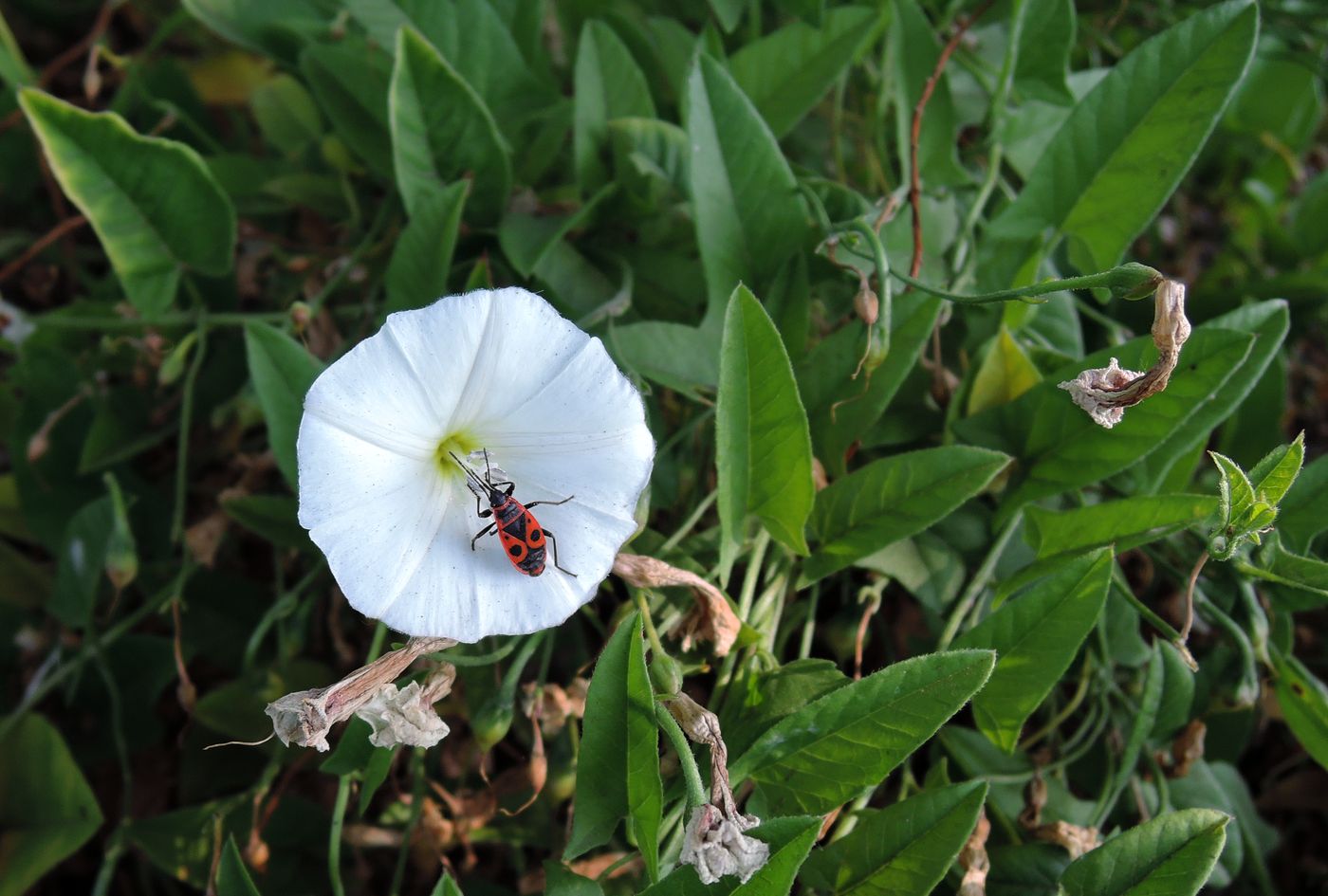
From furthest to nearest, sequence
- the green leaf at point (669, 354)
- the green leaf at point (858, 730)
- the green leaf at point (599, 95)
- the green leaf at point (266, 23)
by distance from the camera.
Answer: the green leaf at point (266, 23)
the green leaf at point (599, 95)
the green leaf at point (669, 354)
the green leaf at point (858, 730)

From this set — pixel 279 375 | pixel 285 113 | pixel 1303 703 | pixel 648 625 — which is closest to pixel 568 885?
pixel 648 625

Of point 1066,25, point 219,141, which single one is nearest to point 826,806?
point 1066,25

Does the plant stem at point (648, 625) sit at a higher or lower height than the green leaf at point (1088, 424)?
lower

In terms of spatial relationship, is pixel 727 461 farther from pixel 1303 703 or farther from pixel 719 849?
pixel 1303 703

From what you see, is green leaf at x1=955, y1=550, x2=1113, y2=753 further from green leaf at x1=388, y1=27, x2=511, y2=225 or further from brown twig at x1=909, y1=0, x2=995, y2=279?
green leaf at x1=388, y1=27, x2=511, y2=225

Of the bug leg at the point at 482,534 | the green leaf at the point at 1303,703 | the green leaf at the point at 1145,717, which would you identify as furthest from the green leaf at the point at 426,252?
the green leaf at the point at 1303,703

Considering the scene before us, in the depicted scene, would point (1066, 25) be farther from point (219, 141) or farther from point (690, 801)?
point (219, 141)

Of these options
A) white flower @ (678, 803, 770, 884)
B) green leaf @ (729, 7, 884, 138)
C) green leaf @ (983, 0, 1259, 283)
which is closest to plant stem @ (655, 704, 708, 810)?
white flower @ (678, 803, 770, 884)

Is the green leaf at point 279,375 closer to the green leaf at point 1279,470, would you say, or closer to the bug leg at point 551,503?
the bug leg at point 551,503
